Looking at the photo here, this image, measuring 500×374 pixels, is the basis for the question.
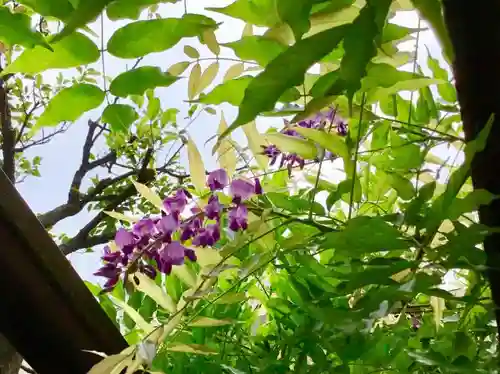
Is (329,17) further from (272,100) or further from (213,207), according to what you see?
(213,207)

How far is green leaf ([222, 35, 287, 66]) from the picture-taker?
293 millimetres

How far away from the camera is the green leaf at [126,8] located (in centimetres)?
26

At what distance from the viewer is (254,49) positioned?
29 centimetres

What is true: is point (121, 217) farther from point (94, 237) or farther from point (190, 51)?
point (94, 237)

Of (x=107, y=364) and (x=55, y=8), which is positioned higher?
(x=55, y=8)

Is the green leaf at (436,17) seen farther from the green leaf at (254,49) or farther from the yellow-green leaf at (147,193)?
the yellow-green leaf at (147,193)

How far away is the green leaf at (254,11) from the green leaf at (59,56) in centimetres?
8

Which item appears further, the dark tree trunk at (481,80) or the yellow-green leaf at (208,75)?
the yellow-green leaf at (208,75)

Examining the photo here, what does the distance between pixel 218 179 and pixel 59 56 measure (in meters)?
0.15

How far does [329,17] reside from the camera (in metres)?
0.23

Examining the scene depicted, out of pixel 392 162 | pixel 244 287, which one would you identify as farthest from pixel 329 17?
pixel 244 287

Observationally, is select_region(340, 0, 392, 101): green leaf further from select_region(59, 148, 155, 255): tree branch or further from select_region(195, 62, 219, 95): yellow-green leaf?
select_region(59, 148, 155, 255): tree branch

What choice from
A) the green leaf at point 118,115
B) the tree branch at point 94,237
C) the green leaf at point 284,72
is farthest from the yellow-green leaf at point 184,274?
the tree branch at point 94,237

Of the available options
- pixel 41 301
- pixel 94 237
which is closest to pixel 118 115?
pixel 41 301
